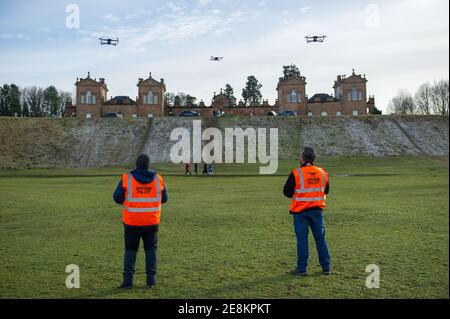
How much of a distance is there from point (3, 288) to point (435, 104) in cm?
11639

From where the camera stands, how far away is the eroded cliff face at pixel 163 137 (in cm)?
5331

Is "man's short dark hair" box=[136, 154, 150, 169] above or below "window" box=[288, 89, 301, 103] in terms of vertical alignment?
below

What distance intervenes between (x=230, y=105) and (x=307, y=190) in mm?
82715

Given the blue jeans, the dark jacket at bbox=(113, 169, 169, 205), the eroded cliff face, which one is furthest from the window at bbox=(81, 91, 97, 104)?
the blue jeans

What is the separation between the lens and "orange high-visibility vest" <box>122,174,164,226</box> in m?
7.29

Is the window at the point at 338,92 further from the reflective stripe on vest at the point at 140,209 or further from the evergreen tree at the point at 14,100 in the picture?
the reflective stripe on vest at the point at 140,209

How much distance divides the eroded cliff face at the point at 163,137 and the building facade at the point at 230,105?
811 inches

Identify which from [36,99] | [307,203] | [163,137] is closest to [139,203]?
[307,203]

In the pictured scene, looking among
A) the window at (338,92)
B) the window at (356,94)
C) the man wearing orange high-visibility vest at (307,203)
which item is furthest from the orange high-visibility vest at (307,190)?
the window at (338,92)

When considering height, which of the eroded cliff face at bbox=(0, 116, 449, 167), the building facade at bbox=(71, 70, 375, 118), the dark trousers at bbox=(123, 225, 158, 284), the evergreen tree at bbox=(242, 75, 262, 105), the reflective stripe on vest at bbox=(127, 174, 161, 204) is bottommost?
the dark trousers at bbox=(123, 225, 158, 284)

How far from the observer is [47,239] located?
11.1m

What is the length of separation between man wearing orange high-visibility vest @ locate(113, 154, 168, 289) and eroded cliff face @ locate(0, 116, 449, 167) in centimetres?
4503

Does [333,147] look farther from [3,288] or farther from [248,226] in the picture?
[3,288]

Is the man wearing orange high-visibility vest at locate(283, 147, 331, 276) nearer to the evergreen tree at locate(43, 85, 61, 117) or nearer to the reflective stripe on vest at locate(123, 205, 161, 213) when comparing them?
the reflective stripe on vest at locate(123, 205, 161, 213)
